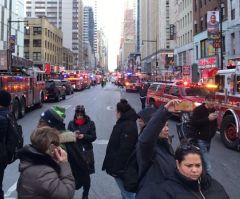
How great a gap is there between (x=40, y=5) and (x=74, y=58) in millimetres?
38951

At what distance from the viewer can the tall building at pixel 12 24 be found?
222 ft

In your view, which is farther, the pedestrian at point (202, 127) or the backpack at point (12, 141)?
the pedestrian at point (202, 127)

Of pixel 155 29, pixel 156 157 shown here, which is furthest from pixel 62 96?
pixel 155 29

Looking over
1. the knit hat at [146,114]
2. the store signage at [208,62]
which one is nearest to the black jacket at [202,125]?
the knit hat at [146,114]

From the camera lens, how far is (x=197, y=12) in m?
55.4

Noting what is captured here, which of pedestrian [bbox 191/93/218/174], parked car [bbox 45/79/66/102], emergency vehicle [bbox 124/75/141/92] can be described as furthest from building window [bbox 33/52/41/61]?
pedestrian [bbox 191/93/218/174]

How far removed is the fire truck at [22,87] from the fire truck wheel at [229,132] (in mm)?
10334

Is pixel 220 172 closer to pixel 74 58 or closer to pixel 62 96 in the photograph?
pixel 62 96

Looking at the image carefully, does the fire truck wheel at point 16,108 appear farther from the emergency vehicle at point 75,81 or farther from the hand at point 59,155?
the emergency vehicle at point 75,81

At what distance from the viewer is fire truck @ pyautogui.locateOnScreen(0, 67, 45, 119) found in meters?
20.2

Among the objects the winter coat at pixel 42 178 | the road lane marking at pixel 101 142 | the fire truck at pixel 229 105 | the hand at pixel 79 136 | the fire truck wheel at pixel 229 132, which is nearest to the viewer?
the winter coat at pixel 42 178

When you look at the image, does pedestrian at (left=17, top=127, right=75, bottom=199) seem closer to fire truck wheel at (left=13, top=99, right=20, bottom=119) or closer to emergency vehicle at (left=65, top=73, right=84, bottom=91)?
fire truck wheel at (left=13, top=99, right=20, bottom=119)

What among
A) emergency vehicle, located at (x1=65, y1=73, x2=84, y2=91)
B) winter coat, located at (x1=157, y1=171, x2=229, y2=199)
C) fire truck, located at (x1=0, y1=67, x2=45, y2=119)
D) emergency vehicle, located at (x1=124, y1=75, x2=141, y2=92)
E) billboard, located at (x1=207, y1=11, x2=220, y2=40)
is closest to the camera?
winter coat, located at (x1=157, y1=171, x2=229, y2=199)

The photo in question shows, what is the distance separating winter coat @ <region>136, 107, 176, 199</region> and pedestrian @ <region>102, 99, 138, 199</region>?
1459 millimetres
